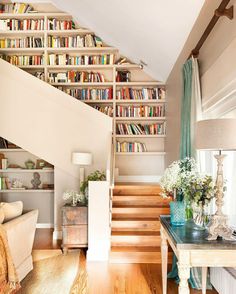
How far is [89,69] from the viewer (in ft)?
20.3

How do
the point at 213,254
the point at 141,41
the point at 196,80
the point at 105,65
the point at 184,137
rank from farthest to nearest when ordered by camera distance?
1. the point at 105,65
2. the point at 141,41
3. the point at 184,137
4. the point at 196,80
5. the point at 213,254

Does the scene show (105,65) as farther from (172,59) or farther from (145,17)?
(145,17)

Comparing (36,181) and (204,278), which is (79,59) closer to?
(36,181)

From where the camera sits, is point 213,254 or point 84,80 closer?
point 213,254

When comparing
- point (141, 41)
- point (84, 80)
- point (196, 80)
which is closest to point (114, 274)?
point (196, 80)

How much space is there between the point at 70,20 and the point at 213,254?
5.55 meters

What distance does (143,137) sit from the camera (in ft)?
20.2

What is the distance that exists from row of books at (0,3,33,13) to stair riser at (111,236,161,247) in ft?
15.8

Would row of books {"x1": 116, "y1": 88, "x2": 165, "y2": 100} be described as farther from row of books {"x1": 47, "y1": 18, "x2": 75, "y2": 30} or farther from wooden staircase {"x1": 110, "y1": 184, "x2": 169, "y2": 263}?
wooden staircase {"x1": 110, "y1": 184, "x2": 169, "y2": 263}

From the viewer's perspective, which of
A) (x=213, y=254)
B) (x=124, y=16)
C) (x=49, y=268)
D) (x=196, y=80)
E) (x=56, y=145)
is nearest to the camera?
(x=213, y=254)

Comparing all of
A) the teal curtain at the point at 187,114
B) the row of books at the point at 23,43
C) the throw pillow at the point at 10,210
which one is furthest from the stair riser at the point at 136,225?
the row of books at the point at 23,43

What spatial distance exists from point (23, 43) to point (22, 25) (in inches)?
14.2

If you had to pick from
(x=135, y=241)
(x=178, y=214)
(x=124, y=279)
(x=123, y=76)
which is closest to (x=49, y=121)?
(x=123, y=76)

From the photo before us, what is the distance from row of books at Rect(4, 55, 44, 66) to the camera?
6121mm
